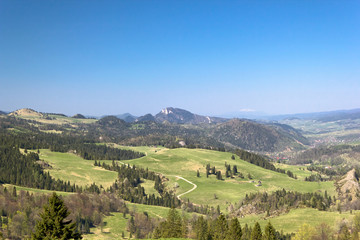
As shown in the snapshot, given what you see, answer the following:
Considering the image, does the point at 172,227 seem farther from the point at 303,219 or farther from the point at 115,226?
the point at 303,219

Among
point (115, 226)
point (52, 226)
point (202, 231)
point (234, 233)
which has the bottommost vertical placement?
point (115, 226)

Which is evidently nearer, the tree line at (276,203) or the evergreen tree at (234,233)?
the evergreen tree at (234,233)

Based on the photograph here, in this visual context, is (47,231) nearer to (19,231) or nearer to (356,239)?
(19,231)

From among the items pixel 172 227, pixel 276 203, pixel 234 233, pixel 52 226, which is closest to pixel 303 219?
pixel 276 203

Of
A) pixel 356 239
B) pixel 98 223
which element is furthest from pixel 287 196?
pixel 98 223

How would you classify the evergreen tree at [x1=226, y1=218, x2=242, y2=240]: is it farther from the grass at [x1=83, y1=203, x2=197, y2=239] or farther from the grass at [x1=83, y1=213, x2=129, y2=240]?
the grass at [x1=83, y1=203, x2=197, y2=239]

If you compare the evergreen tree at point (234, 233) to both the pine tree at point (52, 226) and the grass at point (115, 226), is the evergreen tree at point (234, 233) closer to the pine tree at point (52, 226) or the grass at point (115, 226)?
the pine tree at point (52, 226)

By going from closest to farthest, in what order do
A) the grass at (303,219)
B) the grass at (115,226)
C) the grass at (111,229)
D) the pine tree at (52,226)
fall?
the pine tree at (52,226) < the grass at (111,229) < the grass at (115,226) < the grass at (303,219)

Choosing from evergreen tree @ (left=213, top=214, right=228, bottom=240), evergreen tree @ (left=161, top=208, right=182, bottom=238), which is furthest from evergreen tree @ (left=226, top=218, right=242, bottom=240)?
evergreen tree @ (left=161, top=208, right=182, bottom=238)

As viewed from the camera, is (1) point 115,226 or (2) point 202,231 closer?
(2) point 202,231

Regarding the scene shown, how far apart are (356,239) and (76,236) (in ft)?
288

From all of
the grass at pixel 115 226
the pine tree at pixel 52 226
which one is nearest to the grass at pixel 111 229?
the grass at pixel 115 226

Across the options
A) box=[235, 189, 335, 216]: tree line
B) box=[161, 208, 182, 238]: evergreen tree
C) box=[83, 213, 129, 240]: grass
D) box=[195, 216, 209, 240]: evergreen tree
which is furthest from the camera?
box=[235, 189, 335, 216]: tree line

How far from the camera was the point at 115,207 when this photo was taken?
150m
